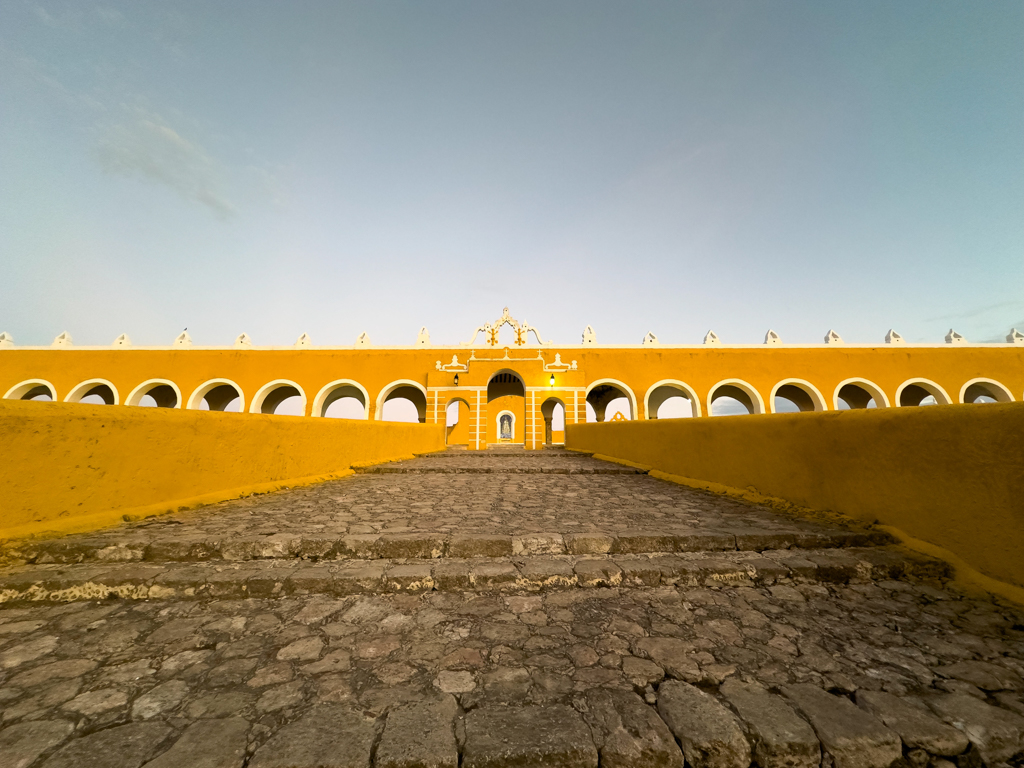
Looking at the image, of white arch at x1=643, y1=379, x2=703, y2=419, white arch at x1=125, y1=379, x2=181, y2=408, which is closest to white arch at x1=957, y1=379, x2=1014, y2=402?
white arch at x1=643, y1=379, x2=703, y2=419

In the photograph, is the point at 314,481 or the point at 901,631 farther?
the point at 314,481

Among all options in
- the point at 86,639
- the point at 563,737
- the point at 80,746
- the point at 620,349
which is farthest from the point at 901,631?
the point at 620,349

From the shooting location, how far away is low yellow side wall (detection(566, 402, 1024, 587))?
2.22m

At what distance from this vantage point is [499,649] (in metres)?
1.73

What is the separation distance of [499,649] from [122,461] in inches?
146

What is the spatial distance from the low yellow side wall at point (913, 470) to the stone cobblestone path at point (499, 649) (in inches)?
10.4

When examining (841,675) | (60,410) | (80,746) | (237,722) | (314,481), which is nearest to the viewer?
(80,746)

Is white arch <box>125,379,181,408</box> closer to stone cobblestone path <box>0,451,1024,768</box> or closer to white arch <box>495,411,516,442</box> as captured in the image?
white arch <box>495,411,516,442</box>

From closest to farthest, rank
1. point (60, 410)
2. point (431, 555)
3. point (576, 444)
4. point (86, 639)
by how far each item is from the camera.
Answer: point (86, 639), point (431, 555), point (60, 410), point (576, 444)

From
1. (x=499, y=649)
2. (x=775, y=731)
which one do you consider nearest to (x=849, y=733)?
(x=775, y=731)

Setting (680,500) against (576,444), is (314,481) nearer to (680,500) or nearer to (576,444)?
(680,500)

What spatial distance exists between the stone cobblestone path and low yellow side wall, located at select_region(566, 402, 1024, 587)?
10.4 inches

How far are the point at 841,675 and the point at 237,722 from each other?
90.2 inches

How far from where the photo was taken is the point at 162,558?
2.56 m
